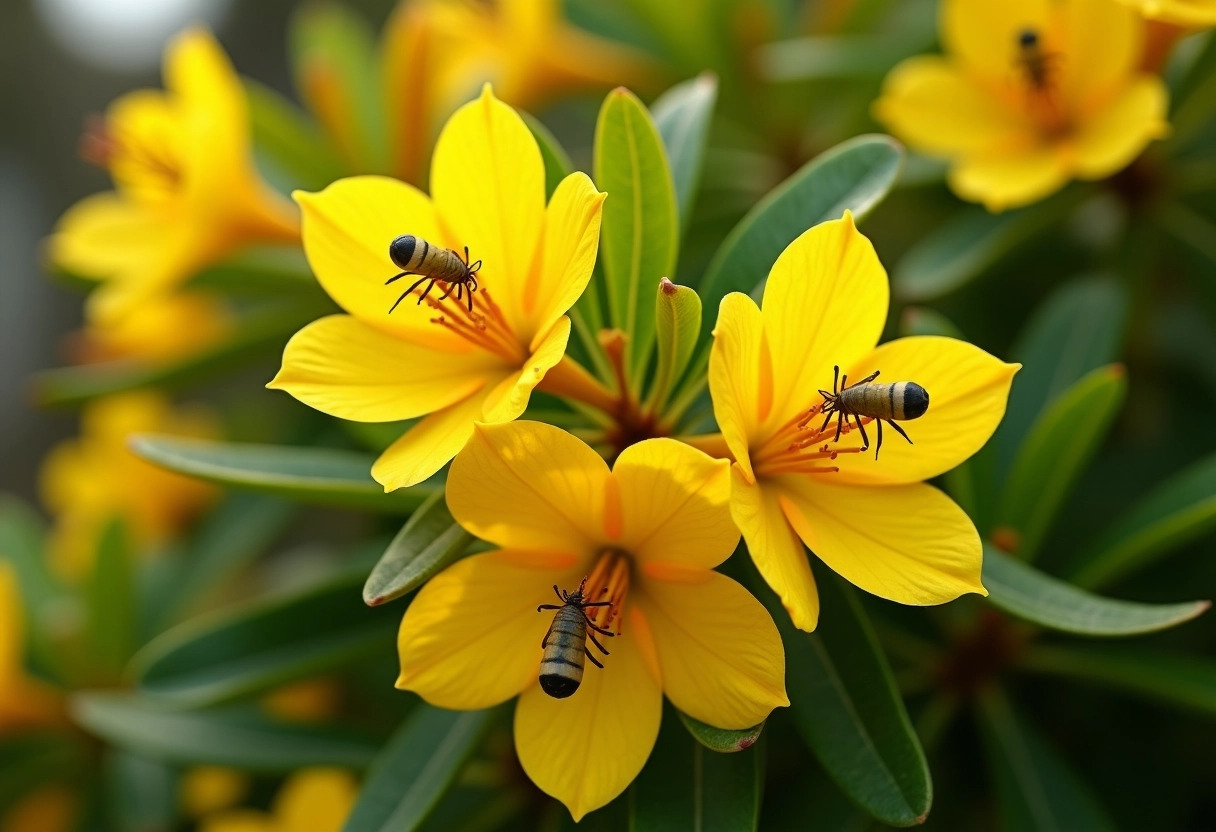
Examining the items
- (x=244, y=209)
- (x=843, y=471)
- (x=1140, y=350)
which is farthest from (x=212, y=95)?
(x=1140, y=350)

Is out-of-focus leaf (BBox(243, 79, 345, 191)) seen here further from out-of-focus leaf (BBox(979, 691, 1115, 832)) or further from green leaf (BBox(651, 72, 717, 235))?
out-of-focus leaf (BBox(979, 691, 1115, 832))

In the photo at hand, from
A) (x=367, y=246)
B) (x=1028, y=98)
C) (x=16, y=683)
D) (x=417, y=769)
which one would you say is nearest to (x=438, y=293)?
(x=367, y=246)

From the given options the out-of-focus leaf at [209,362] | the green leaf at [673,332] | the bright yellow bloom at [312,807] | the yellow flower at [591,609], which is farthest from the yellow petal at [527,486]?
the out-of-focus leaf at [209,362]

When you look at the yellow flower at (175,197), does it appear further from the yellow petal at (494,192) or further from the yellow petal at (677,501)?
the yellow petal at (677,501)

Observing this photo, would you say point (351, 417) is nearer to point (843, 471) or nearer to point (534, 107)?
point (843, 471)

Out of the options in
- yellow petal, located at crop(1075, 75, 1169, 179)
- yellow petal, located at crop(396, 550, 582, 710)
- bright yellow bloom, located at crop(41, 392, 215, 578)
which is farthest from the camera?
bright yellow bloom, located at crop(41, 392, 215, 578)

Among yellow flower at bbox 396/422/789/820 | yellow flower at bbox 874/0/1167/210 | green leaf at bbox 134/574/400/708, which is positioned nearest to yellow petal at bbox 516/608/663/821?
yellow flower at bbox 396/422/789/820

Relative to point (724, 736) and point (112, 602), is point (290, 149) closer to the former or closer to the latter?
point (112, 602)
